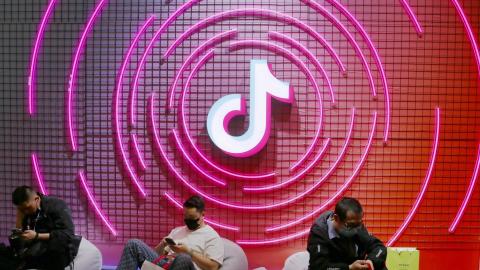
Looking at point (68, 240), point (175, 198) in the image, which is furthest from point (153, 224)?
point (68, 240)

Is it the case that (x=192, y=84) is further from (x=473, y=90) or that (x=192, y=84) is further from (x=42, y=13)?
(x=473, y=90)

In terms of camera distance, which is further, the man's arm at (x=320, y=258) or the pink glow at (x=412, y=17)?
the pink glow at (x=412, y=17)

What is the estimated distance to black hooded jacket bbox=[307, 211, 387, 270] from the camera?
11.3 ft

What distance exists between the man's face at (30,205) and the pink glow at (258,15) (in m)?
1.82

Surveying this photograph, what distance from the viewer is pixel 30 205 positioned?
396 centimetres

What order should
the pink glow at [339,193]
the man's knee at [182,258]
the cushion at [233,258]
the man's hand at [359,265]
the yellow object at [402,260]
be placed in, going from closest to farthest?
1. the man's hand at [359,265]
2. the man's knee at [182,258]
3. the cushion at [233,258]
4. the yellow object at [402,260]
5. the pink glow at [339,193]

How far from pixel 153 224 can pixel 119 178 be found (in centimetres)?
56

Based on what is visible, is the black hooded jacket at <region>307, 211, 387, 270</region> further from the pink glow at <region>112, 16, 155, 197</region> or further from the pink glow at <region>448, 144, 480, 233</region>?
the pink glow at <region>112, 16, 155, 197</region>

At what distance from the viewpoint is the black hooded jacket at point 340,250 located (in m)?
3.44

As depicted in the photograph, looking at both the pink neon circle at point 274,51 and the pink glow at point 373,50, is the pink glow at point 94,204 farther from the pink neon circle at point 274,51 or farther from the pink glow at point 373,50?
the pink glow at point 373,50

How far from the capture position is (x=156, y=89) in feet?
16.8

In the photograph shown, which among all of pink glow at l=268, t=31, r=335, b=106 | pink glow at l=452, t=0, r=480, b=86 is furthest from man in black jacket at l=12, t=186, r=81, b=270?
pink glow at l=452, t=0, r=480, b=86

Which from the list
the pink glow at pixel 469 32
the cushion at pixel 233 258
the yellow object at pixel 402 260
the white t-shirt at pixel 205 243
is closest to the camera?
the white t-shirt at pixel 205 243

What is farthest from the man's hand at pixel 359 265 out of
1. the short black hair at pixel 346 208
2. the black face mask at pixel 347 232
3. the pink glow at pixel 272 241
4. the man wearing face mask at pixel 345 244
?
the pink glow at pixel 272 241
